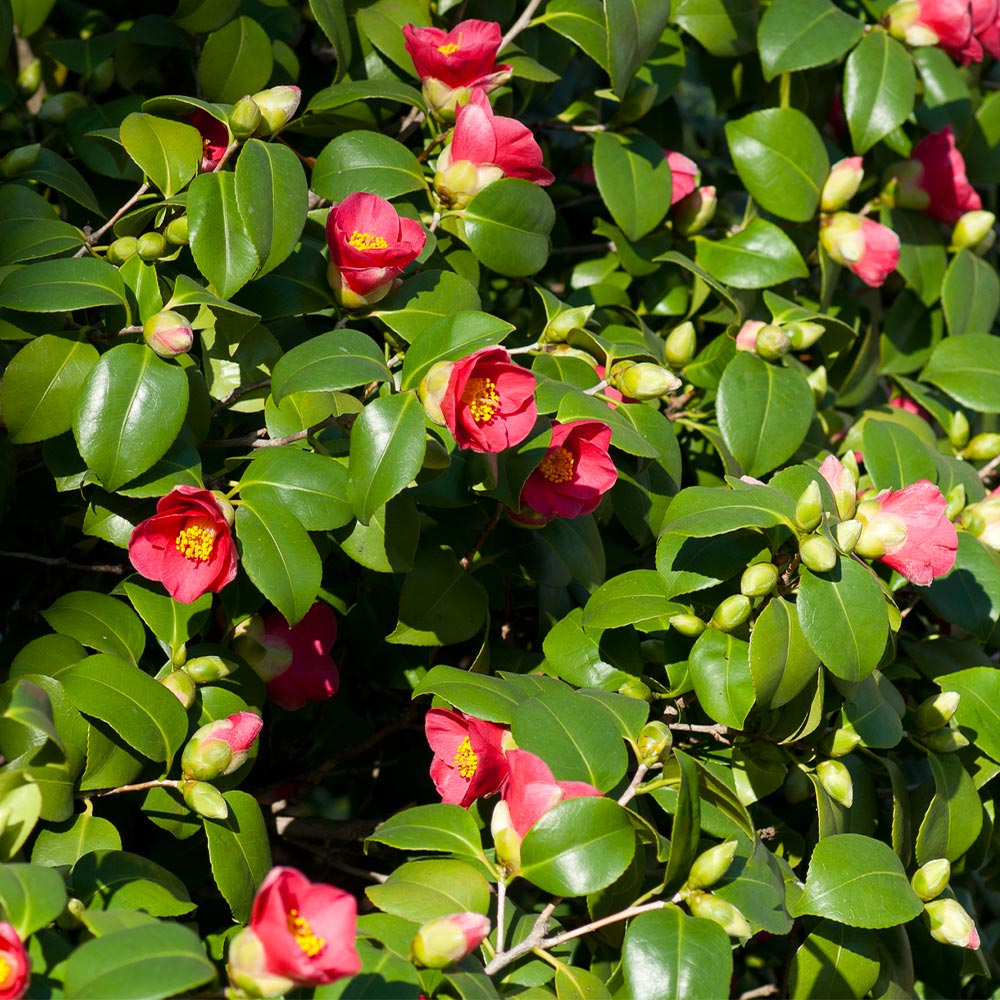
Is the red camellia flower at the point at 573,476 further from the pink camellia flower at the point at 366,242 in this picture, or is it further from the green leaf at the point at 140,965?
the green leaf at the point at 140,965

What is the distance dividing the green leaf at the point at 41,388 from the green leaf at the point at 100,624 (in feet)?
0.54

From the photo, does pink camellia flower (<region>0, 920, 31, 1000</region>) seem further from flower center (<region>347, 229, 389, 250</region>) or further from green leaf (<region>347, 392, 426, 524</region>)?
flower center (<region>347, 229, 389, 250</region>)

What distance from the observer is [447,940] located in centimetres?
84

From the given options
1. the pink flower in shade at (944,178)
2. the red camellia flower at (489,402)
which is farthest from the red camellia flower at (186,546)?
the pink flower in shade at (944,178)

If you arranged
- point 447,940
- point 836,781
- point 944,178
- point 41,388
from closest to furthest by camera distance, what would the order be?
point 447,940 → point 41,388 → point 836,781 → point 944,178

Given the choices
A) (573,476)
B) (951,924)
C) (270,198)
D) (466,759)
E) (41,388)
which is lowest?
(951,924)

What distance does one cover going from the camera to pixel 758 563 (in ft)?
3.68

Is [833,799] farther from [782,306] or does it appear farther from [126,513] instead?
[126,513]

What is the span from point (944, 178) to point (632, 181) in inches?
21.6

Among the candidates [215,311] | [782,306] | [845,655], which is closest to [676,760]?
[845,655]

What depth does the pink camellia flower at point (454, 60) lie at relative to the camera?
131cm

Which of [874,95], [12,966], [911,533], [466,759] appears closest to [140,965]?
[12,966]

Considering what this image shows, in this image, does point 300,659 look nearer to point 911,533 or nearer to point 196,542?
point 196,542

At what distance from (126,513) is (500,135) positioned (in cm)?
55
